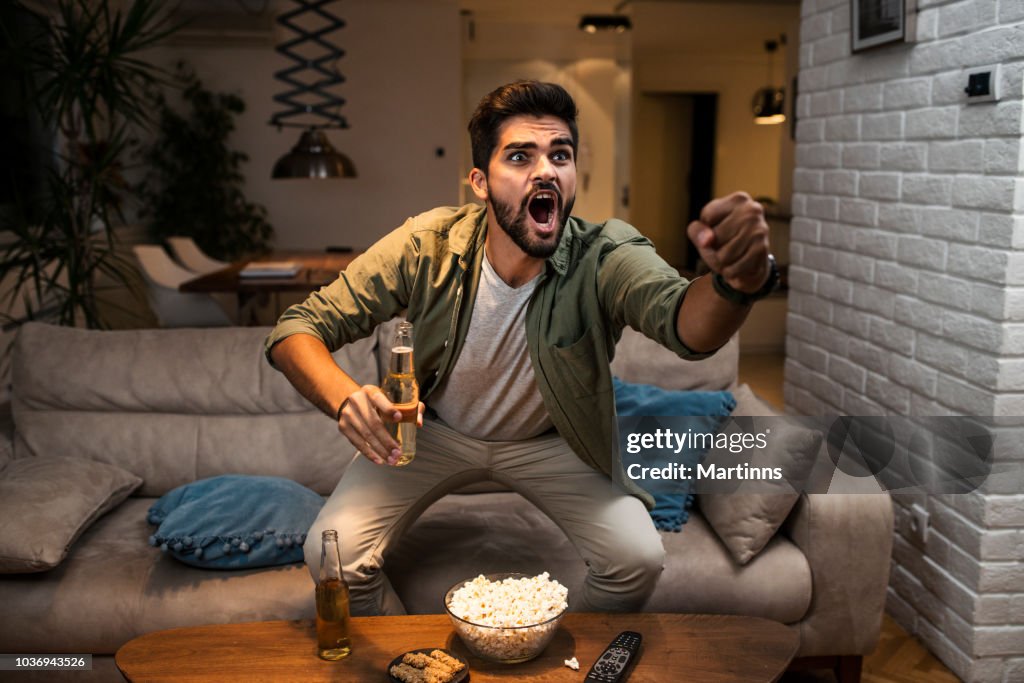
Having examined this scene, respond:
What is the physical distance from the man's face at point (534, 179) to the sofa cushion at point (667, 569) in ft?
2.41

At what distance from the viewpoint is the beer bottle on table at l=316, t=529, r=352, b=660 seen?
1.56 metres

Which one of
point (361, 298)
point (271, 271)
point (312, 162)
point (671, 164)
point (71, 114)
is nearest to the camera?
point (361, 298)

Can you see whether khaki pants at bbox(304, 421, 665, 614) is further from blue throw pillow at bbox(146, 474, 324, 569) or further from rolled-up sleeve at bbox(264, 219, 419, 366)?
rolled-up sleeve at bbox(264, 219, 419, 366)

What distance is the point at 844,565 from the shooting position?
6.85 feet

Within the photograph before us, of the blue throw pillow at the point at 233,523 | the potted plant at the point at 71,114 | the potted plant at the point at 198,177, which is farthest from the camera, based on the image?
the potted plant at the point at 198,177

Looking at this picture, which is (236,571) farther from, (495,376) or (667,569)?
(667,569)

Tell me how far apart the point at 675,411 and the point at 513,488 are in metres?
0.56

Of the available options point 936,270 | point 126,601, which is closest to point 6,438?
point 126,601

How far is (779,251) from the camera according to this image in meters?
7.06

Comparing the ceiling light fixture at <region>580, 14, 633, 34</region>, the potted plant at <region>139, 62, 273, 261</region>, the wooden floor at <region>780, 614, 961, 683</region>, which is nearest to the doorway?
the ceiling light fixture at <region>580, 14, 633, 34</region>

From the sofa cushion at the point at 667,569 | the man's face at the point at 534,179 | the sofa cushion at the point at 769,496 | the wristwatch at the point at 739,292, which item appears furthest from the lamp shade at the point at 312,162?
the wristwatch at the point at 739,292

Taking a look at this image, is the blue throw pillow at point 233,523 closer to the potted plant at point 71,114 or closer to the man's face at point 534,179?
the man's face at point 534,179

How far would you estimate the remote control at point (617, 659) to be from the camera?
1462 mm

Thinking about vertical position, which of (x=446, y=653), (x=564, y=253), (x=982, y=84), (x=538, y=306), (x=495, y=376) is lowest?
(x=446, y=653)
